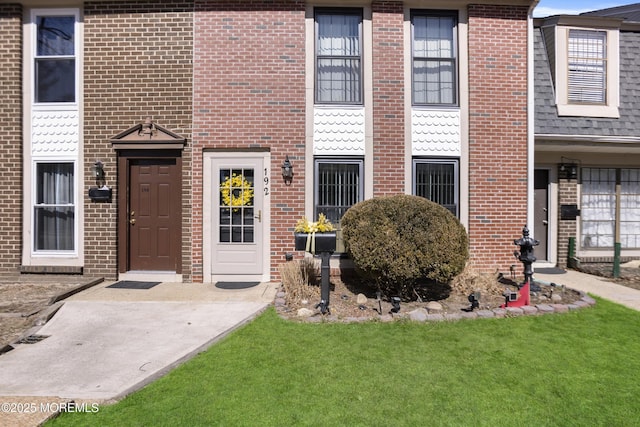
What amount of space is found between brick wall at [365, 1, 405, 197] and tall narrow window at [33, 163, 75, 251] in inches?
244

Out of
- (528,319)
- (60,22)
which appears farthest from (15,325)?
(528,319)

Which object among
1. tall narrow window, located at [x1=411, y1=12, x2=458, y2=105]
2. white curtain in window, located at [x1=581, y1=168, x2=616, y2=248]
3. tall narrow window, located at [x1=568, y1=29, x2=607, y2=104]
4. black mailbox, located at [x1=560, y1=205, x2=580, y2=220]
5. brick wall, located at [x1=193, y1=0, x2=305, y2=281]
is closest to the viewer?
brick wall, located at [x1=193, y1=0, x2=305, y2=281]

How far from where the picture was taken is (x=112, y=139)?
7262 mm

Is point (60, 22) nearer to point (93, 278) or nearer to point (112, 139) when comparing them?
point (112, 139)

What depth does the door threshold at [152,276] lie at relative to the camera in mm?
7348

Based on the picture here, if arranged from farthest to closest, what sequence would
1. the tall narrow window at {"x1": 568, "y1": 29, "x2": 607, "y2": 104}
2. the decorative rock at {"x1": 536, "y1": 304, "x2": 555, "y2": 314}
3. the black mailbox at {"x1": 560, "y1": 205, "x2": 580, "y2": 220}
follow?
the black mailbox at {"x1": 560, "y1": 205, "x2": 580, "y2": 220} < the tall narrow window at {"x1": 568, "y1": 29, "x2": 607, "y2": 104} < the decorative rock at {"x1": 536, "y1": 304, "x2": 555, "y2": 314}

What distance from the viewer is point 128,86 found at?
288 inches

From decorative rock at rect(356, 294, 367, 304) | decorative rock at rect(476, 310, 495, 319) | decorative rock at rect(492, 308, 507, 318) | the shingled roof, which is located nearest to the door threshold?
decorative rock at rect(356, 294, 367, 304)

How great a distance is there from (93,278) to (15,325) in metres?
2.29

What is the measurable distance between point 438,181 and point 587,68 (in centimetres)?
456

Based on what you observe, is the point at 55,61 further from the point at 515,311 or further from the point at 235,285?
the point at 515,311

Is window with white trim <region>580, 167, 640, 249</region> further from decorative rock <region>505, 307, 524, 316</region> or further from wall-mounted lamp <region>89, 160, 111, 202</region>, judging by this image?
wall-mounted lamp <region>89, 160, 111, 202</region>

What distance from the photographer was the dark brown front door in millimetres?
7434

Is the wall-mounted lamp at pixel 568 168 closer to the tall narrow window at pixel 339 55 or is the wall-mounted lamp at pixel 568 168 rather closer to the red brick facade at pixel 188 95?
the red brick facade at pixel 188 95
